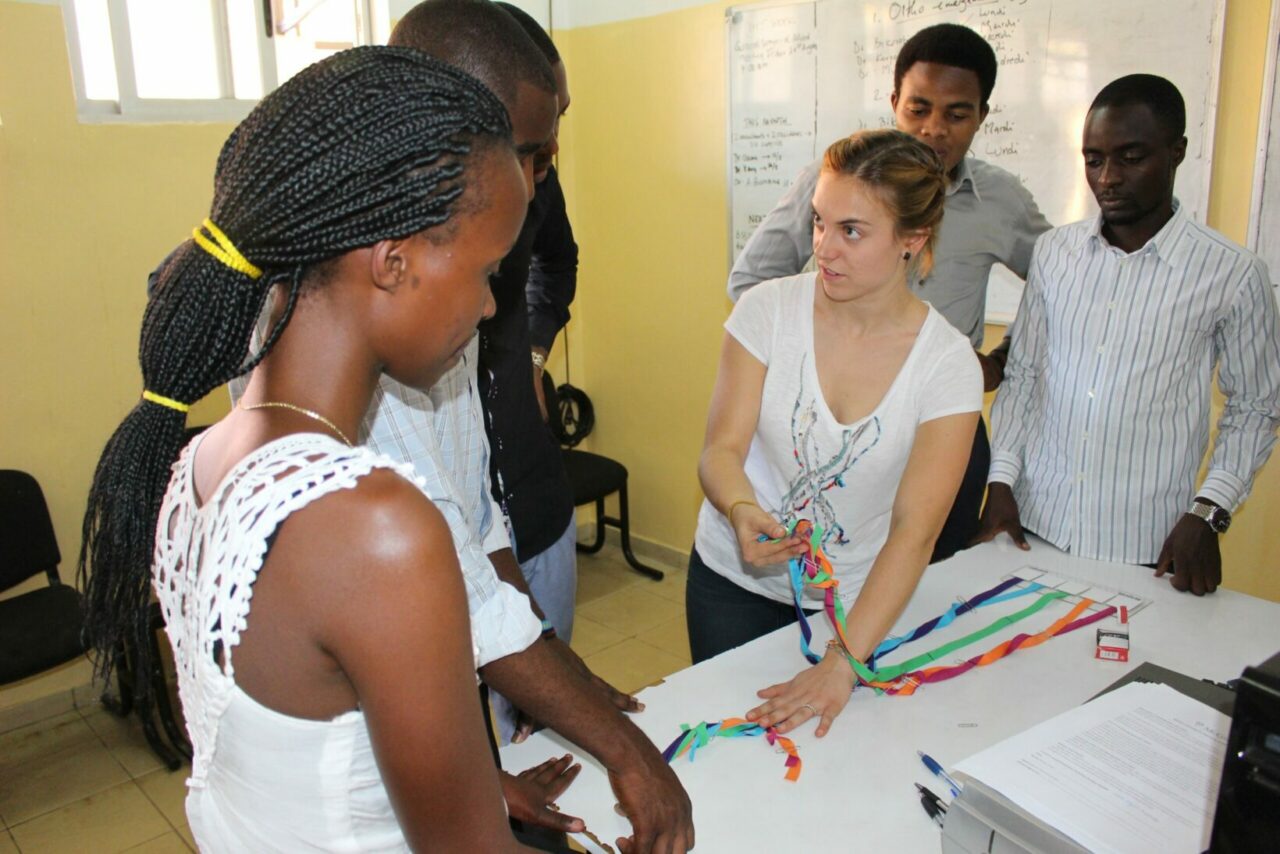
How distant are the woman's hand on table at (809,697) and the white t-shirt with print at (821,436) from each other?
0.35 metres

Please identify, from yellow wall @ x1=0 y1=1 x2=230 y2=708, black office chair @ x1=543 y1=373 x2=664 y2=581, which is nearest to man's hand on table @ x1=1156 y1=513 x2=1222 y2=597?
black office chair @ x1=543 y1=373 x2=664 y2=581

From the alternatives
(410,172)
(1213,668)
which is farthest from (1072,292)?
(410,172)

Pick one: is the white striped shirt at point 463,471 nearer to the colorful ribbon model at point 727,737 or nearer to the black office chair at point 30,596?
the colorful ribbon model at point 727,737

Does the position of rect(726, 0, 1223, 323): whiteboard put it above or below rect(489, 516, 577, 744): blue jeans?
above

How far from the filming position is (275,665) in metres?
0.80

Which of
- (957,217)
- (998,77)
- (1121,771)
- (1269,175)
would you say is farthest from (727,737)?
(998,77)

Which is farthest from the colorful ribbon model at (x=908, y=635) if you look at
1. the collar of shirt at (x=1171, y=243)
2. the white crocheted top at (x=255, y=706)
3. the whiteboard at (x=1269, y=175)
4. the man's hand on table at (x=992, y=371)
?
the whiteboard at (x=1269, y=175)

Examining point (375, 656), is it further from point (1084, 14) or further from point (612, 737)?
point (1084, 14)

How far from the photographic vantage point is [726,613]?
1.99 meters

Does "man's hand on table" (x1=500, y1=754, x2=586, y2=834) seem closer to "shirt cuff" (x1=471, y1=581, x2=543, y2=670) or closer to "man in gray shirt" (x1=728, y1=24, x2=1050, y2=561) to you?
"shirt cuff" (x1=471, y1=581, x2=543, y2=670)

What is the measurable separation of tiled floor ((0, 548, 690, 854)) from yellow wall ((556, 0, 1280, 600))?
0.80 meters

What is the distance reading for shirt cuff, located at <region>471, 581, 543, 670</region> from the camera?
1.18m

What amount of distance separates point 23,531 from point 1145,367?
11.1 feet

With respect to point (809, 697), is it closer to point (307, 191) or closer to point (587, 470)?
point (307, 191)
